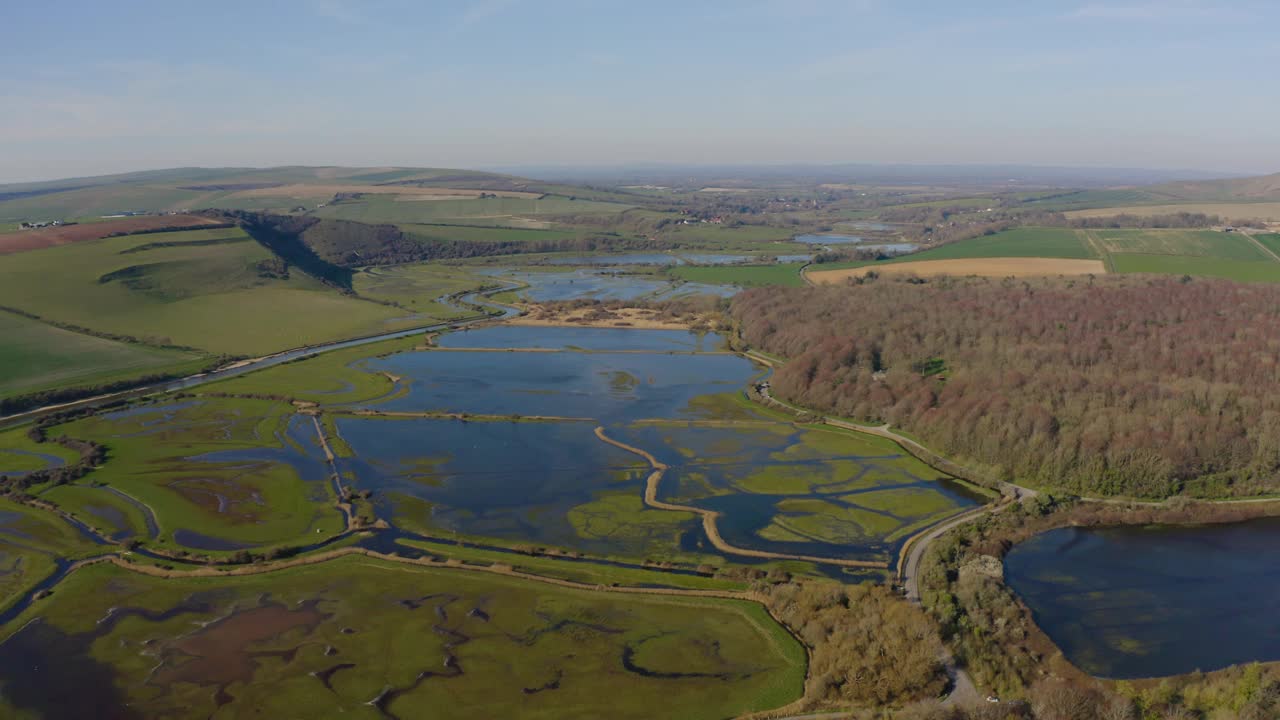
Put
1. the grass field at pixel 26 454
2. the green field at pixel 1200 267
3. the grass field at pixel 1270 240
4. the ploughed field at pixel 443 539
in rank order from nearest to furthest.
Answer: the ploughed field at pixel 443 539, the grass field at pixel 26 454, the green field at pixel 1200 267, the grass field at pixel 1270 240

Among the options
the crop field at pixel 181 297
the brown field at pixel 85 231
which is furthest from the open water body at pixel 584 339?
the brown field at pixel 85 231

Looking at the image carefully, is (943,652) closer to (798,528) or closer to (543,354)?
(798,528)

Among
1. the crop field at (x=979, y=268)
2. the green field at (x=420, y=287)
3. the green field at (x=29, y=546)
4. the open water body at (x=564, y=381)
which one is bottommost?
the green field at (x=29, y=546)

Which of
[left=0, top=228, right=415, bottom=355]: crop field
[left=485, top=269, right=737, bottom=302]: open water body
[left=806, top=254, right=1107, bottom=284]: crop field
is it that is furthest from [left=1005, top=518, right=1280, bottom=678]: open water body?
[left=485, top=269, right=737, bottom=302]: open water body

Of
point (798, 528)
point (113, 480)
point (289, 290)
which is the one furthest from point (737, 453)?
point (289, 290)

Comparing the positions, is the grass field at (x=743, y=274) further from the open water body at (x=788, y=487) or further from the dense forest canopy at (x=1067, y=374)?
the open water body at (x=788, y=487)
